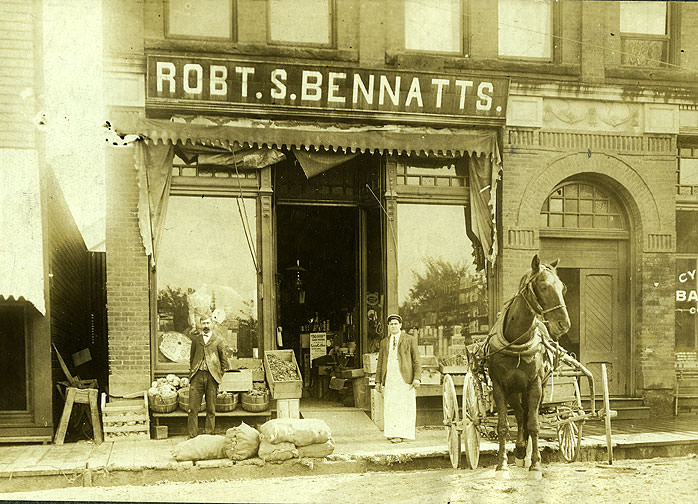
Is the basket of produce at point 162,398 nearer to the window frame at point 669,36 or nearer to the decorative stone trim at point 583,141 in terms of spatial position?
the decorative stone trim at point 583,141

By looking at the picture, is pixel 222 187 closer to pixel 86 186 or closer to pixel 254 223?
pixel 254 223

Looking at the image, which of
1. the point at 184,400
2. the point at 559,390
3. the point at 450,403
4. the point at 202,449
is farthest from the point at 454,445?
the point at 184,400

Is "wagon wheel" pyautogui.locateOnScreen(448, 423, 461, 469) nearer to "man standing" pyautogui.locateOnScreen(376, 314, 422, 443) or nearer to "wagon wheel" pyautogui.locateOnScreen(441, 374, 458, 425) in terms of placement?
"wagon wheel" pyautogui.locateOnScreen(441, 374, 458, 425)

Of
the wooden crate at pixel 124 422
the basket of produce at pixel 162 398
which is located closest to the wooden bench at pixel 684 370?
the basket of produce at pixel 162 398

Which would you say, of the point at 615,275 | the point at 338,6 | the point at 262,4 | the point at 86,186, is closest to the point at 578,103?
the point at 615,275

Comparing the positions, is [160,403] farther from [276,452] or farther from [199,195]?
[199,195]

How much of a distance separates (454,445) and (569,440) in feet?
4.32

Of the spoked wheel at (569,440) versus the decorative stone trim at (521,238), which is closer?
the spoked wheel at (569,440)

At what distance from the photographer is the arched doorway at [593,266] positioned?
11.3m

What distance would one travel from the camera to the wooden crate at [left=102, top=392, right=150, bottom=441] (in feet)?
30.9

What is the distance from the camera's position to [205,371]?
371 inches

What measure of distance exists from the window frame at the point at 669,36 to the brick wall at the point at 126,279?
783 cm

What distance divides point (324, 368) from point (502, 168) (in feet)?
16.3

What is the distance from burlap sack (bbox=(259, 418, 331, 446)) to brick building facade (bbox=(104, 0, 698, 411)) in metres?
2.32
